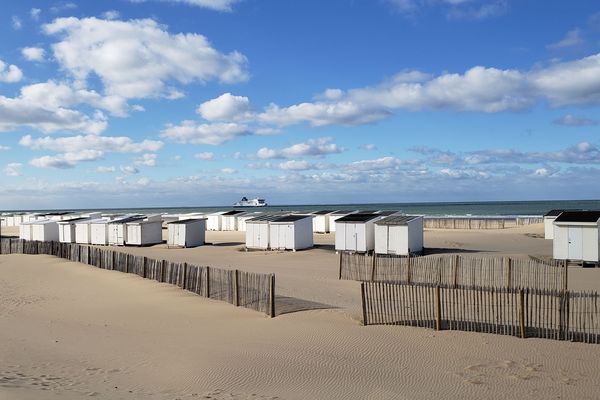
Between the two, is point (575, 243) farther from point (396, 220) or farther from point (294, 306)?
point (294, 306)

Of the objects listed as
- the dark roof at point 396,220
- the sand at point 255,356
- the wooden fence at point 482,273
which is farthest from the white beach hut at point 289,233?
the sand at point 255,356

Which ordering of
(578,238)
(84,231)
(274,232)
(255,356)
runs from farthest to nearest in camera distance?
(84,231) → (274,232) → (578,238) → (255,356)

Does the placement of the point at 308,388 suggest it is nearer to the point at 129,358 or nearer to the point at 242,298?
the point at 129,358

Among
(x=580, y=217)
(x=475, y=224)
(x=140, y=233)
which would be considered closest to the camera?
(x=580, y=217)

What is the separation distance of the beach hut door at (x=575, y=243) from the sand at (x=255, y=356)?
14390mm

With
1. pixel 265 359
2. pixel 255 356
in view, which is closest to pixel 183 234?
pixel 255 356

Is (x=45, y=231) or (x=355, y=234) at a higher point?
(x=355, y=234)

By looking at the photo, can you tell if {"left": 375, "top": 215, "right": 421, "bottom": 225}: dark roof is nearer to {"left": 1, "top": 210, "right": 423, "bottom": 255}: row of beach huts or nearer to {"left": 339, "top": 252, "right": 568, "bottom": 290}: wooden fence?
{"left": 1, "top": 210, "right": 423, "bottom": 255}: row of beach huts

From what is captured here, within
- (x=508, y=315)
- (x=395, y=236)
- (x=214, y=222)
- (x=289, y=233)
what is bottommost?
(x=508, y=315)

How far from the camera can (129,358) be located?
12.6m

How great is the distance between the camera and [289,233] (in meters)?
38.7

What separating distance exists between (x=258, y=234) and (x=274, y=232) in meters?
1.40

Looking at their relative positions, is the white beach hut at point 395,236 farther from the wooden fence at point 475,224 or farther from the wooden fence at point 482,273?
the wooden fence at point 475,224

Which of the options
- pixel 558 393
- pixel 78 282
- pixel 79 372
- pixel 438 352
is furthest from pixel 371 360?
pixel 78 282
